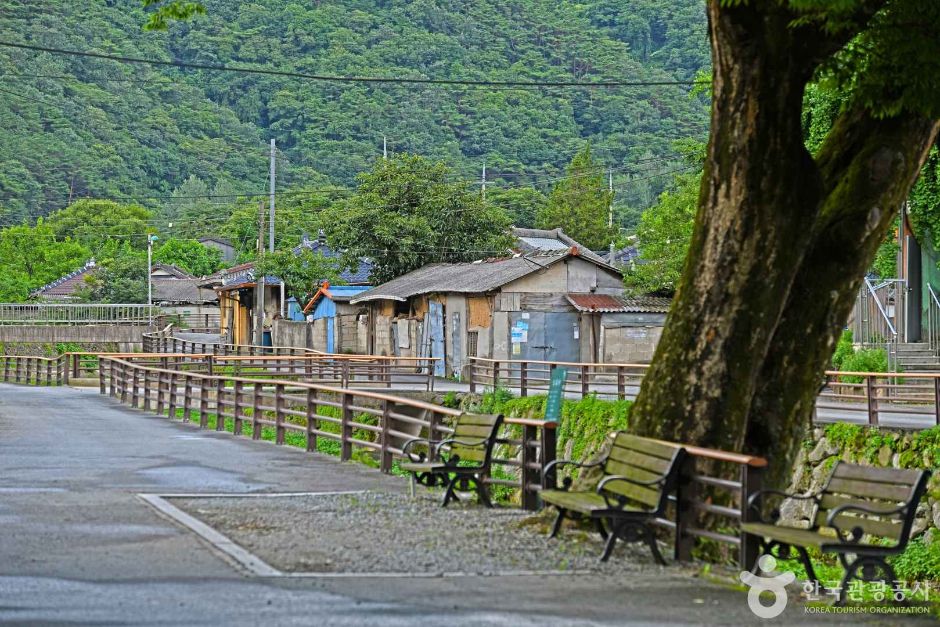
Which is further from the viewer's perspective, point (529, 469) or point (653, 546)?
point (529, 469)

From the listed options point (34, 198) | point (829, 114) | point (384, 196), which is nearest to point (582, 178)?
point (384, 196)

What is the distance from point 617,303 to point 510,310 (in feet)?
12.6

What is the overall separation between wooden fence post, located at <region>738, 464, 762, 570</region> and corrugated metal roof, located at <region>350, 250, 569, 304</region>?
3533cm

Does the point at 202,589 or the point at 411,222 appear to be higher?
the point at 411,222

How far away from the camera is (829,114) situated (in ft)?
97.1

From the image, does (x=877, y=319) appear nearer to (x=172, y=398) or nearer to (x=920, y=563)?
(x=920, y=563)

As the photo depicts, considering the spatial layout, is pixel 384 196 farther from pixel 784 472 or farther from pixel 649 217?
pixel 784 472

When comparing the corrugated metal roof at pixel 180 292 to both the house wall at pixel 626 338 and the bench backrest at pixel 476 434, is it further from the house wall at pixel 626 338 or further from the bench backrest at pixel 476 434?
the bench backrest at pixel 476 434

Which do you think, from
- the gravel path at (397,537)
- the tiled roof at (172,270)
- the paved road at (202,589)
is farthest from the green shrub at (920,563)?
the tiled roof at (172,270)

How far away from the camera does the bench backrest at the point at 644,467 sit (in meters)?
9.94

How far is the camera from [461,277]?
49.2 m

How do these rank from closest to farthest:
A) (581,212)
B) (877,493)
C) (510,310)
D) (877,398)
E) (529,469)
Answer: (877,493)
(529,469)
(877,398)
(510,310)
(581,212)

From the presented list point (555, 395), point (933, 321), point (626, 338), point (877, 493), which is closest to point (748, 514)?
point (877, 493)

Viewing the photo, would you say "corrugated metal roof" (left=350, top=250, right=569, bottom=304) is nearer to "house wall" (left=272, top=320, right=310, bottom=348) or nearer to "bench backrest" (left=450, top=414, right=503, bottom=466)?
"house wall" (left=272, top=320, right=310, bottom=348)
